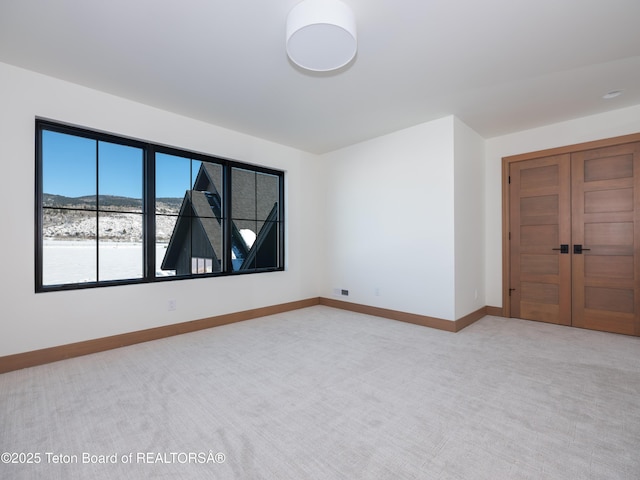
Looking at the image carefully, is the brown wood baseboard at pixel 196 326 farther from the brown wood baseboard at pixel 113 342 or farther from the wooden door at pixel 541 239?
the wooden door at pixel 541 239

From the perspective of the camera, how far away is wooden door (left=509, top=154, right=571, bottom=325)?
13.4ft

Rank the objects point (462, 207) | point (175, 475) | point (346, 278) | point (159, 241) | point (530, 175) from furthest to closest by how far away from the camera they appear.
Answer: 1. point (346, 278)
2. point (530, 175)
3. point (462, 207)
4. point (159, 241)
5. point (175, 475)

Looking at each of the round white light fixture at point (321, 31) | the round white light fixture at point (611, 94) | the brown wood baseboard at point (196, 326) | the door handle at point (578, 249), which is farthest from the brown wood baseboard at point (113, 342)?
the round white light fixture at point (611, 94)

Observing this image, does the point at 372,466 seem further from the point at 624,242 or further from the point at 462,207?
the point at 624,242

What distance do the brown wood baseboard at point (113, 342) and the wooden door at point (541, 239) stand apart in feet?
12.7

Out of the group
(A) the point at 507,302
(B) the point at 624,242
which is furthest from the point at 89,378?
(B) the point at 624,242

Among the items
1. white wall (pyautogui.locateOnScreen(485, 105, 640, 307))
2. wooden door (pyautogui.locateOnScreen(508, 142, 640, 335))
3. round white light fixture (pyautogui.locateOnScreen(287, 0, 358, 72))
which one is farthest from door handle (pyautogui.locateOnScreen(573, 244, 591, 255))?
round white light fixture (pyautogui.locateOnScreen(287, 0, 358, 72))

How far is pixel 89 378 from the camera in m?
2.51

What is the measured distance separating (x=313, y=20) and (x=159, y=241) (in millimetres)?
2987

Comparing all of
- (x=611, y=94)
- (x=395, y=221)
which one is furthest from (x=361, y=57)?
(x=611, y=94)

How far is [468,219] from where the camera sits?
13.7 feet

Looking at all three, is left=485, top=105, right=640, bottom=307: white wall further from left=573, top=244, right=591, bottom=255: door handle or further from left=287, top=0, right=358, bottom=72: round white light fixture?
left=287, top=0, right=358, bottom=72: round white light fixture

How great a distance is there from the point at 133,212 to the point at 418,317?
3851 mm

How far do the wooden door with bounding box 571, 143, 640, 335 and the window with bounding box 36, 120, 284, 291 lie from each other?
454cm
